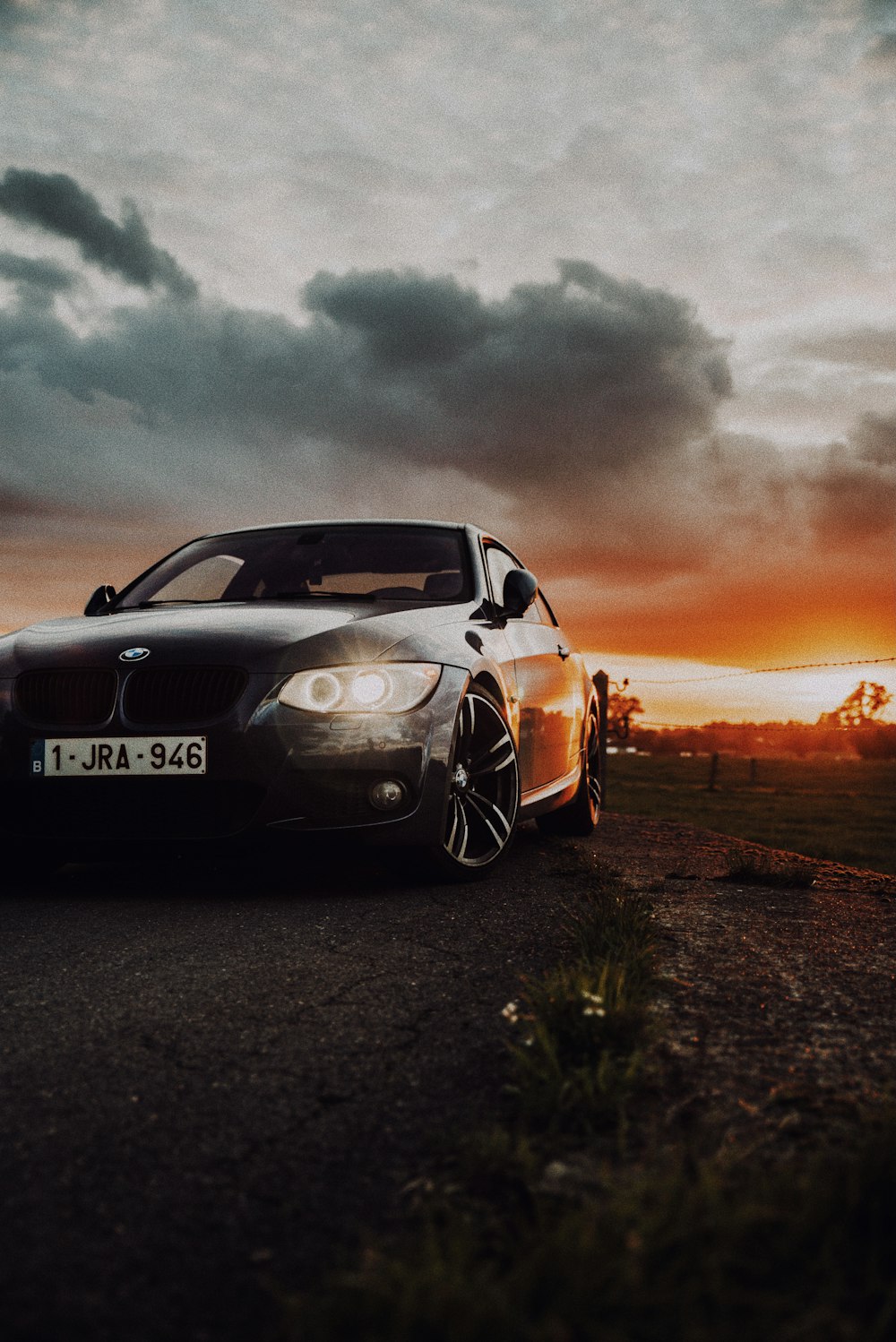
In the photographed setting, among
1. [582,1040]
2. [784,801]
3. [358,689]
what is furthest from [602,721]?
[784,801]

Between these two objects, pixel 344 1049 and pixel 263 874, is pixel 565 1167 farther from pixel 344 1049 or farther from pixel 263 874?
pixel 263 874

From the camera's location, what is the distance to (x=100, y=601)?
5.56m

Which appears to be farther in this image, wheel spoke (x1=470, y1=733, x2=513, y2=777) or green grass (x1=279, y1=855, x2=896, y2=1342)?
wheel spoke (x1=470, y1=733, x2=513, y2=777)

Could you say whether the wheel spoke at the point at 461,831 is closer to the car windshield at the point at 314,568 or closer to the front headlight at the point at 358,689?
the front headlight at the point at 358,689

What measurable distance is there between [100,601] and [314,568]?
109 centimetres

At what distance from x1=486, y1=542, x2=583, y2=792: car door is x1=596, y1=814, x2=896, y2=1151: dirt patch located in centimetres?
86

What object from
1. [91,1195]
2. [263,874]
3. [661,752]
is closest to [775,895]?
[263,874]

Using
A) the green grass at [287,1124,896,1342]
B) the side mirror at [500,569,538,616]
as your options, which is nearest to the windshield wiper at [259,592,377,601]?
the side mirror at [500,569,538,616]

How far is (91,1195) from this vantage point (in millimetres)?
1676

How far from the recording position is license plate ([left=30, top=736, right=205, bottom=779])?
3.93 meters

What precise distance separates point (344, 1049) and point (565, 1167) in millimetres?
785

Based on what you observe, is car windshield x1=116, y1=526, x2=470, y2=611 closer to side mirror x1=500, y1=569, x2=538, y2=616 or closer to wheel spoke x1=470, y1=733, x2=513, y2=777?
side mirror x1=500, y1=569, x2=538, y2=616

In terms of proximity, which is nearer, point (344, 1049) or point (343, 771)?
point (344, 1049)

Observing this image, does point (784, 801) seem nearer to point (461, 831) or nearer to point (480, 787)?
point (480, 787)
